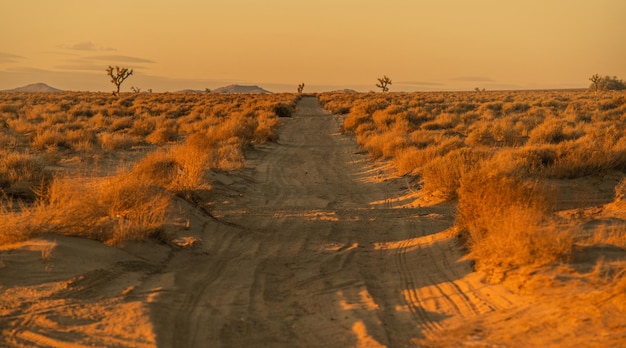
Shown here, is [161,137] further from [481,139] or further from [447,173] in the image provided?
[447,173]

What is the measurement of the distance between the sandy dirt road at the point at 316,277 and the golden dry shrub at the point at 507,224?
374 millimetres

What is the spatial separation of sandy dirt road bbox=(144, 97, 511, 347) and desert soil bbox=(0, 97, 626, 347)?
0.8 inches

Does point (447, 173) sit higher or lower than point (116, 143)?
higher

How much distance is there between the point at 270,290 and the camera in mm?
6797

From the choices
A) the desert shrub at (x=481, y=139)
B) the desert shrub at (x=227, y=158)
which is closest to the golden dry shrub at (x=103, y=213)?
the desert shrub at (x=227, y=158)

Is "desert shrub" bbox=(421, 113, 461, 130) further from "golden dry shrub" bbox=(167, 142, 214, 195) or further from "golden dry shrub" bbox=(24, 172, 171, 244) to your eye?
"golden dry shrub" bbox=(24, 172, 171, 244)

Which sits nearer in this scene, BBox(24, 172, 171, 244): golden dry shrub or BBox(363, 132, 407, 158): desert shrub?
BBox(24, 172, 171, 244): golden dry shrub

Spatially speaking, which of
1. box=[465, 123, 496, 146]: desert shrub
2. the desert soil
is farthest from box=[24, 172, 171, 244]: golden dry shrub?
box=[465, 123, 496, 146]: desert shrub

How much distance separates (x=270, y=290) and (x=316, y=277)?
2.34 ft

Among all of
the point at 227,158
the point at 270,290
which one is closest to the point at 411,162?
the point at 227,158

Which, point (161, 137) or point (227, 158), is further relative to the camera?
point (161, 137)

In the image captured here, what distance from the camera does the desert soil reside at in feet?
17.3

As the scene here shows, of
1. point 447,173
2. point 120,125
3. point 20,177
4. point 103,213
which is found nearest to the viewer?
point 103,213

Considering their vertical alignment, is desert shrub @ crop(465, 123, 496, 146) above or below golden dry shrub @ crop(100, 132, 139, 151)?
above
